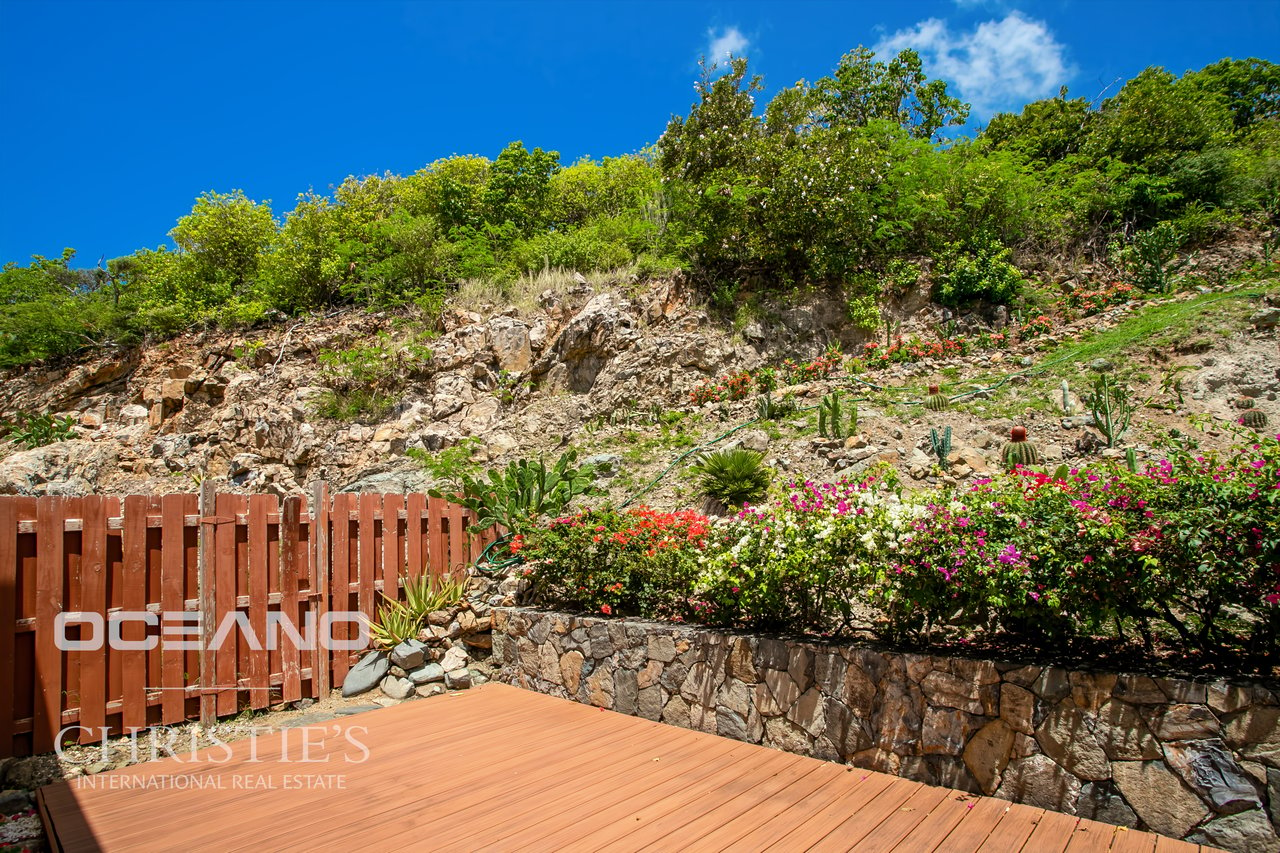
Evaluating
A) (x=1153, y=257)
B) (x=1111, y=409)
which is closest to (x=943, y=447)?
(x=1111, y=409)

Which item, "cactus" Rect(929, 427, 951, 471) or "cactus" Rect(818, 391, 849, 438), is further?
"cactus" Rect(818, 391, 849, 438)

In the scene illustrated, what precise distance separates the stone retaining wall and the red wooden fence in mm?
2682

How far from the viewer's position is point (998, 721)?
3.13 metres

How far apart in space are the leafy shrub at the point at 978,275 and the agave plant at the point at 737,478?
6.74 m

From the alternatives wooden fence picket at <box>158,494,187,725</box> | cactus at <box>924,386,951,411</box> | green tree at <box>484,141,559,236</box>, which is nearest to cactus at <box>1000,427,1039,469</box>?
cactus at <box>924,386,951,411</box>

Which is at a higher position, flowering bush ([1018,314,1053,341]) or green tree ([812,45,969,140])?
green tree ([812,45,969,140])

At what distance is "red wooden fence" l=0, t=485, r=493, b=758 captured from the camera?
419 cm

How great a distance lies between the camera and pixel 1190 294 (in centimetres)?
1061

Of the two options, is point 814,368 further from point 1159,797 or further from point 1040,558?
point 1159,797

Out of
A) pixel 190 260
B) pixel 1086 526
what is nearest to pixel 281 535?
pixel 1086 526

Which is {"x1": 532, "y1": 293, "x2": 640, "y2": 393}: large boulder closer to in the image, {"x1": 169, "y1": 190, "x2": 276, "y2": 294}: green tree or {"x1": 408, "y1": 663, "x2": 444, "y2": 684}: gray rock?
{"x1": 408, "y1": 663, "x2": 444, "y2": 684}: gray rock

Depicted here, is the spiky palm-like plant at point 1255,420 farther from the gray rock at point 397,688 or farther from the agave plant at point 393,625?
the gray rock at point 397,688

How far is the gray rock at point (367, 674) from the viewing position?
18.5 feet

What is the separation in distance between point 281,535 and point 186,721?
1.45 m
